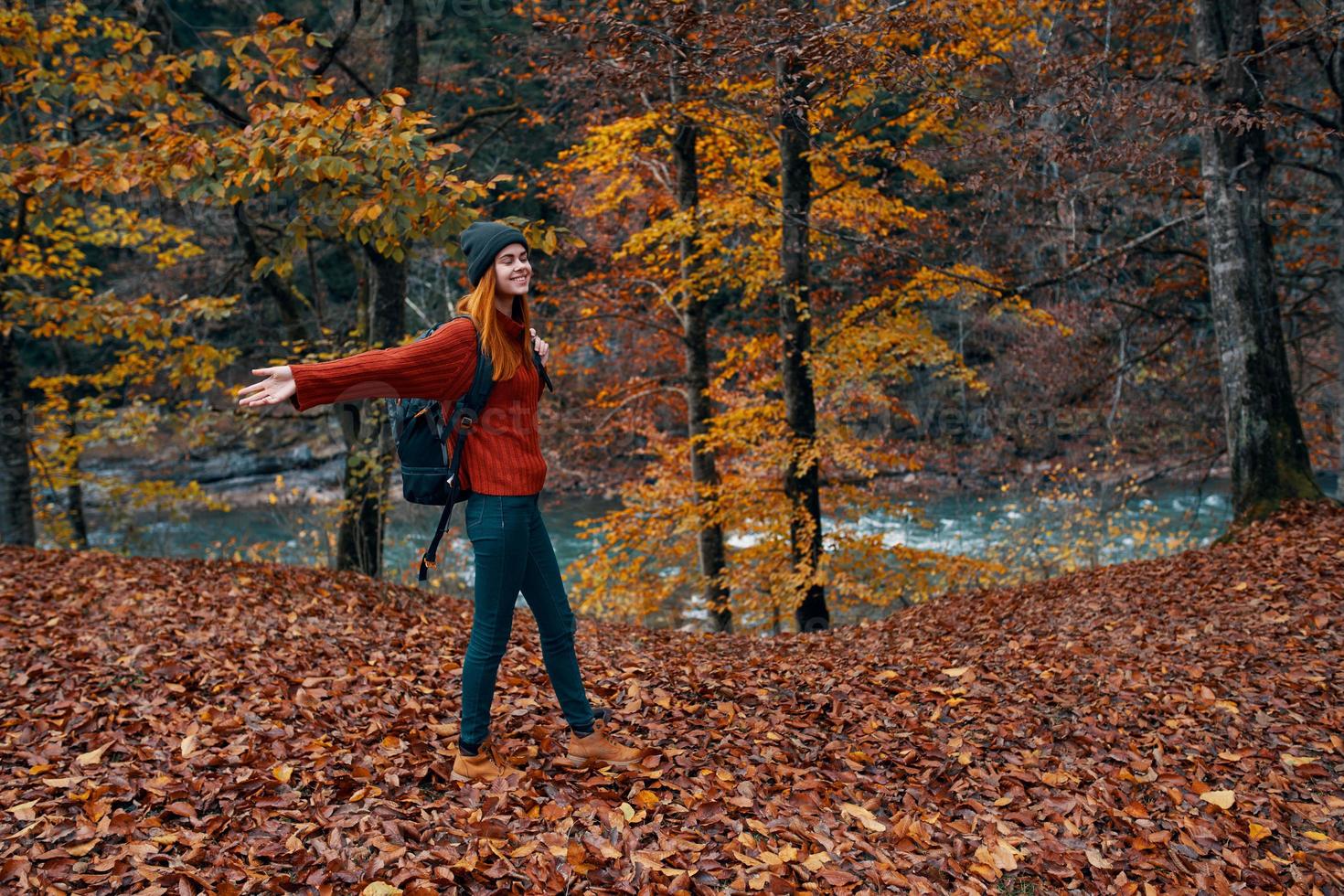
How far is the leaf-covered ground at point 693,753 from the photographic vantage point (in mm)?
3371

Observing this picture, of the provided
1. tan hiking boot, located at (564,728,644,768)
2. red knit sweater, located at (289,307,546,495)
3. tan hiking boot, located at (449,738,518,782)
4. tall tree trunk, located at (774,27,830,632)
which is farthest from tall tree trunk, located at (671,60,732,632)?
red knit sweater, located at (289,307,546,495)

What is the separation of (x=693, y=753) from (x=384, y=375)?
2451 millimetres

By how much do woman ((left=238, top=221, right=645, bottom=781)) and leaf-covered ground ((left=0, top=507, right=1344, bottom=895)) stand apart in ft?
1.85

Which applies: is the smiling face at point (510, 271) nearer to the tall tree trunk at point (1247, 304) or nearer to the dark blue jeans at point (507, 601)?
the dark blue jeans at point (507, 601)

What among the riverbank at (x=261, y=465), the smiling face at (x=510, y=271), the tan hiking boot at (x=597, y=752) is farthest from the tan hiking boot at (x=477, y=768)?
the riverbank at (x=261, y=465)

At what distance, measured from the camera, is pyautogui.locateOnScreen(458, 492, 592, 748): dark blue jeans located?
3707 millimetres

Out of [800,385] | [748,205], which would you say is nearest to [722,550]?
[800,385]

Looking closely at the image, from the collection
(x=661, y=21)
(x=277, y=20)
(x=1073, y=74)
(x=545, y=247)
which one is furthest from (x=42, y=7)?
(x=1073, y=74)

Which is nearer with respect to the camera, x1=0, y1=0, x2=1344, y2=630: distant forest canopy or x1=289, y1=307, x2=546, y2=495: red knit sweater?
x1=289, y1=307, x2=546, y2=495: red knit sweater

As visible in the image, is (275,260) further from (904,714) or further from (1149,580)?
(1149,580)

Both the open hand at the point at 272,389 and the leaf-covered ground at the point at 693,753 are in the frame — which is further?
→ the leaf-covered ground at the point at 693,753

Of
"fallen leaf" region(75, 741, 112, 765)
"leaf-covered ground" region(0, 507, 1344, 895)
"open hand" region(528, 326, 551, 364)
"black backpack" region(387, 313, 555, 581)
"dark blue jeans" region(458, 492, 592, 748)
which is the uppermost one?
"open hand" region(528, 326, 551, 364)

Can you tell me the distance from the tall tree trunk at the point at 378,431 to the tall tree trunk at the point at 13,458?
357 cm

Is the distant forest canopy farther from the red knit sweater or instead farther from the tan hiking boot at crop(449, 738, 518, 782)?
the tan hiking boot at crop(449, 738, 518, 782)
